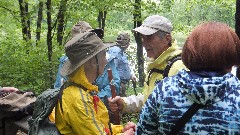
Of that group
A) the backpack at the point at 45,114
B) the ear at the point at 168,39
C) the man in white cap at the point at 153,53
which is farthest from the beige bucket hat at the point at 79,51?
the ear at the point at 168,39

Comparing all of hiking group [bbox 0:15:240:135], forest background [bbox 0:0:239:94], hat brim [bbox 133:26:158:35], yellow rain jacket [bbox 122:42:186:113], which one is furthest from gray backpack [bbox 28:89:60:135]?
forest background [bbox 0:0:239:94]

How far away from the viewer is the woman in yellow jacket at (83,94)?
2.50 metres

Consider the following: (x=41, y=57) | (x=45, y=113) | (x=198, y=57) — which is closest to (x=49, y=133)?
(x=45, y=113)

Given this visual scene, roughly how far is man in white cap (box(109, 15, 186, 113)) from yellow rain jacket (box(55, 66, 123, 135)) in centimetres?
54

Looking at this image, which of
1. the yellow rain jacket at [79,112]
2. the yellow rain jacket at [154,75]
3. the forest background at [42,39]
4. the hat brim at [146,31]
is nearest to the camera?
the yellow rain jacket at [79,112]

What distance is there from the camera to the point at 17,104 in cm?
354

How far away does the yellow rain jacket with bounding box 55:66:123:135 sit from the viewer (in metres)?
2.49

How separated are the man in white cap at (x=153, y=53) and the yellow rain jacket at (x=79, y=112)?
1.76 feet

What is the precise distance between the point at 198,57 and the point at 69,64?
54.5 inches

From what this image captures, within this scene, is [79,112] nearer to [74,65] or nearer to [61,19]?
[74,65]

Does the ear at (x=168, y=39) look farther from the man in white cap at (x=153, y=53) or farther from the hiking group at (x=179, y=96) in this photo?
the hiking group at (x=179, y=96)

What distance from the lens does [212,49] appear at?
1.67 meters

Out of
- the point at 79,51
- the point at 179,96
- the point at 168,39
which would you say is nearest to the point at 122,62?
the point at 168,39

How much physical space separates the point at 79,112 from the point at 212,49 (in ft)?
4.01
